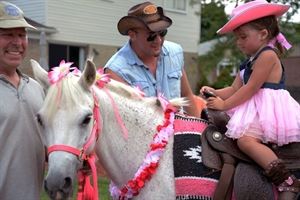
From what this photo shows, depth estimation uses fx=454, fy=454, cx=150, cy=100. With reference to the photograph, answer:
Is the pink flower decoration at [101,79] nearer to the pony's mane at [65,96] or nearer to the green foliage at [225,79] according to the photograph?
the pony's mane at [65,96]

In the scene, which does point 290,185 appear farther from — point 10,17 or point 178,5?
point 178,5

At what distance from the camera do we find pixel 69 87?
8.53ft

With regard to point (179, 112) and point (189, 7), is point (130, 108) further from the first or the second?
point (189, 7)

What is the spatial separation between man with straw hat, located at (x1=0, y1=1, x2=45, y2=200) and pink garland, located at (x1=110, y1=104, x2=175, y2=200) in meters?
0.64

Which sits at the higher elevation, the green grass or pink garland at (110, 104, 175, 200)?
pink garland at (110, 104, 175, 200)

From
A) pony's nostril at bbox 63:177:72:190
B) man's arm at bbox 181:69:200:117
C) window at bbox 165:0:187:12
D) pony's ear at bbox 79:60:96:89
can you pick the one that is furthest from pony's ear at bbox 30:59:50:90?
window at bbox 165:0:187:12

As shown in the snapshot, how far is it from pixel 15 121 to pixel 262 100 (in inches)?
64.0

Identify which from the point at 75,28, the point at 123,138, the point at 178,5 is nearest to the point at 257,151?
the point at 123,138

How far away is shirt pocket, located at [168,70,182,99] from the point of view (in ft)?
12.0

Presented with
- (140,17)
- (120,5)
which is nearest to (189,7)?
(120,5)

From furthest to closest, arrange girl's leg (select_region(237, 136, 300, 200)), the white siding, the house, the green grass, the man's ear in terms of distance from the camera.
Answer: the white siding
the house
the green grass
the man's ear
girl's leg (select_region(237, 136, 300, 200))

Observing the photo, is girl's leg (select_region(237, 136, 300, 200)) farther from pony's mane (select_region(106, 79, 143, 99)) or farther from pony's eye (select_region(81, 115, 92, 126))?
pony's eye (select_region(81, 115, 92, 126))

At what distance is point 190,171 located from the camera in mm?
2889

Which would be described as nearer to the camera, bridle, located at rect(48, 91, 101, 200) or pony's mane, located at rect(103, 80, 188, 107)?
bridle, located at rect(48, 91, 101, 200)
